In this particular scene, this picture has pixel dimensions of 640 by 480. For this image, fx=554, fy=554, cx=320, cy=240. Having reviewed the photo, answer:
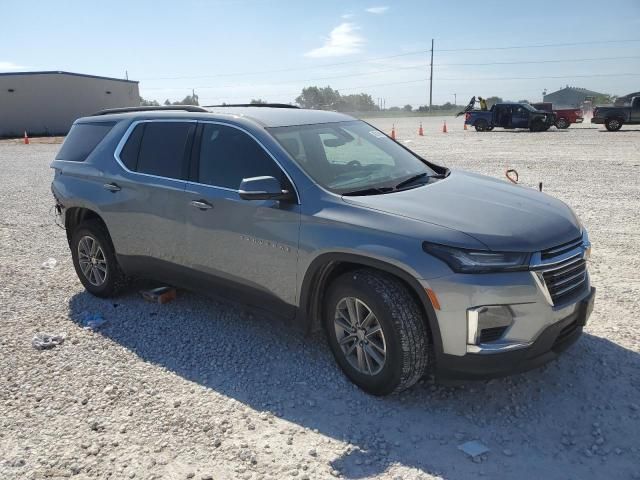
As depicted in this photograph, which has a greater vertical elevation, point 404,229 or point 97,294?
point 404,229

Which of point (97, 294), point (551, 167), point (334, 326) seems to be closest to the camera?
point (334, 326)

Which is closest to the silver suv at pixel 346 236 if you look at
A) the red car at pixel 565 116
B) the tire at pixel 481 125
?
the tire at pixel 481 125

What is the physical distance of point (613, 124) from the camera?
27.1 meters

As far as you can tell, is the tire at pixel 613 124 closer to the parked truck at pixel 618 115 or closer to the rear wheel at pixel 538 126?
the parked truck at pixel 618 115

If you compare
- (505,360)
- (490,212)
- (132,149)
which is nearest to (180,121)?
(132,149)

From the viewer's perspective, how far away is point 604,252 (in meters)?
6.39

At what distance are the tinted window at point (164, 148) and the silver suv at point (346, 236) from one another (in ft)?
0.05

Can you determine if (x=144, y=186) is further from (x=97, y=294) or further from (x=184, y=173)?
(x=97, y=294)

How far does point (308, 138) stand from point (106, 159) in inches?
84.4

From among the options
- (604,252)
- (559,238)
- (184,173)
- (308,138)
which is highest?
(308,138)

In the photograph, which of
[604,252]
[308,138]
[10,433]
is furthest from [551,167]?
[10,433]

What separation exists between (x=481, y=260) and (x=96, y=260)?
13.1ft

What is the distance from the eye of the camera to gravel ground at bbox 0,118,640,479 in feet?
10.0

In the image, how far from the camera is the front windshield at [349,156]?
13.2 ft
